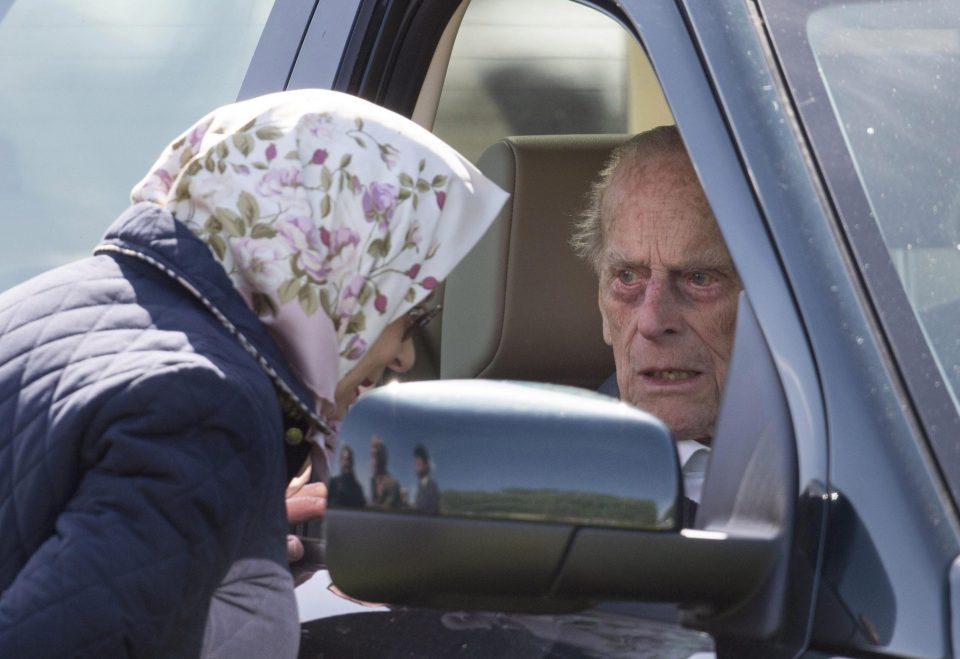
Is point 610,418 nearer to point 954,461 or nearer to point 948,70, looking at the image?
point 954,461

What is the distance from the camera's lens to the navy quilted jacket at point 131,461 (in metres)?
1.55

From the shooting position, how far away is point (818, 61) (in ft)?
5.17

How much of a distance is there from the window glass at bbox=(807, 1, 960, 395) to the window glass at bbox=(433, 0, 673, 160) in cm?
134

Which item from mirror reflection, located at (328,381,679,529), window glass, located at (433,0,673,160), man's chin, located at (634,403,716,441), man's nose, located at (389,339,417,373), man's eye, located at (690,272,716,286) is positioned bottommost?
man's chin, located at (634,403,716,441)

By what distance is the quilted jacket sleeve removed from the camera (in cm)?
155

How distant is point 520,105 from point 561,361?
25.4 inches

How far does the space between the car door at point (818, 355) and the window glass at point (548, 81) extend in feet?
4.38

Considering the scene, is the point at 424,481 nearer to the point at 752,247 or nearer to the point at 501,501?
the point at 501,501

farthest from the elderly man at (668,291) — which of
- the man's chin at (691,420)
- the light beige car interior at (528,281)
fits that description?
the light beige car interior at (528,281)

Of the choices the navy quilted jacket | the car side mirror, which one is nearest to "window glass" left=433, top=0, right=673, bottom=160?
the navy quilted jacket

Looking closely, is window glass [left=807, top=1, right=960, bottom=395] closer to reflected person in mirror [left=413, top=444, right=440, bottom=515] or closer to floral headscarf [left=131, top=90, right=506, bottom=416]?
reflected person in mirror [left=413, top=444, right=440, bottom=515]

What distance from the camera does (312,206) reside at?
1.91 meters

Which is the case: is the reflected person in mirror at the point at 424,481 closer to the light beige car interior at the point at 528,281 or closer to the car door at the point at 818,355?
the car door at the point at 818,355

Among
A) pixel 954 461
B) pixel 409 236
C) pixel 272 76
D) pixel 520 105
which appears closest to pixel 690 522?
pixel 409 236
